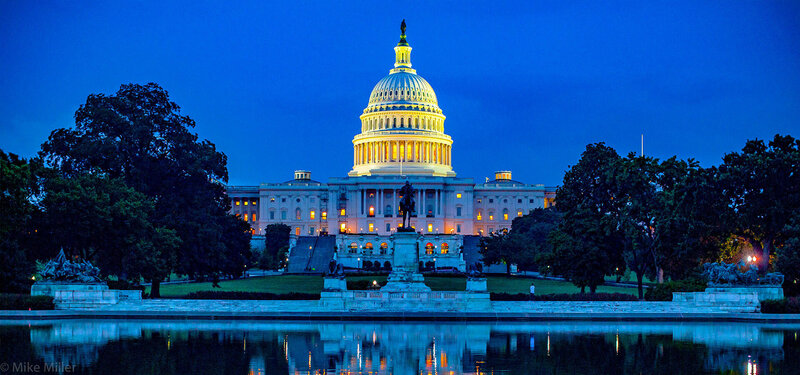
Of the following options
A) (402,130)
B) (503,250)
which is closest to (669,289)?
(503,250)

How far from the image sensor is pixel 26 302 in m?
40.2

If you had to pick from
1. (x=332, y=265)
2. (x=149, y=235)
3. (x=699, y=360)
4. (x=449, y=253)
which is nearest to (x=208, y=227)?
(x=149, y=235)

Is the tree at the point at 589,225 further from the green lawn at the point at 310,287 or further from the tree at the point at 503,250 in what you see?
the tree at the point at 503,250

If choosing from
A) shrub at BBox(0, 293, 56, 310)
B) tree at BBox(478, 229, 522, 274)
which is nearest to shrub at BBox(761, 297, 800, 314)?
shrub at BBox(0, 293, 56, 310)

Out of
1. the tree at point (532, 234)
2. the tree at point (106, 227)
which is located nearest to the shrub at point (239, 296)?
the tree at point (106, 227)

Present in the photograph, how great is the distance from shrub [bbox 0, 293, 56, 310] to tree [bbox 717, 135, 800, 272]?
108 feet

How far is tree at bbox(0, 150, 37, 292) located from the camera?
4469 cm

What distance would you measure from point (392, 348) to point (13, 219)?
83.9 ft

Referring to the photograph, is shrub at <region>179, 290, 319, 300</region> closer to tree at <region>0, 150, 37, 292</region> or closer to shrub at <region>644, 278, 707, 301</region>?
tree at <region>0, 150, 37, 292</region>

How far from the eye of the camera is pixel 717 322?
3794 centimetres

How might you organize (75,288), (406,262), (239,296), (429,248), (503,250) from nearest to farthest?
1. (75,288)
2. (239,296)
3. (406,262)
4. (503,250)
5. (429,248)

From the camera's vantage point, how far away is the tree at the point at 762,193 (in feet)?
162

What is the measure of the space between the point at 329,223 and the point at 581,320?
121 meters

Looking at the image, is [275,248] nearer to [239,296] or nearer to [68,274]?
[239,296]
